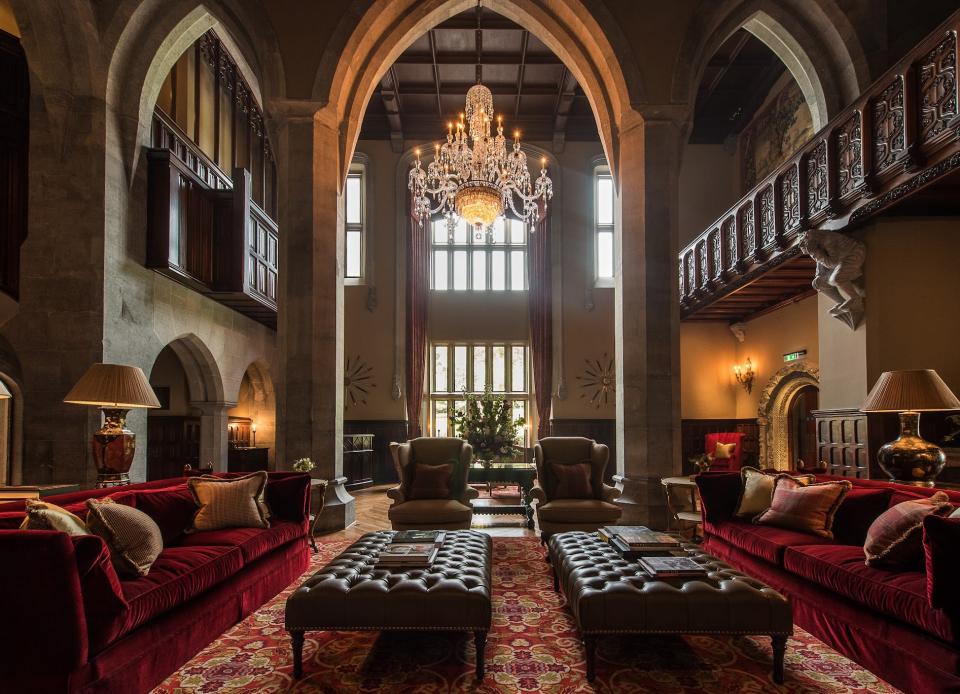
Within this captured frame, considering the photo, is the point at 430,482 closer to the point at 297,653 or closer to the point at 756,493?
the point at 756,493

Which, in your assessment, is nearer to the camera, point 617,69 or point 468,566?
point 468,566

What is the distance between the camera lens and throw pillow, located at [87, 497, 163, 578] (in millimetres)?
3355

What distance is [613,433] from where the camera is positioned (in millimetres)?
14461

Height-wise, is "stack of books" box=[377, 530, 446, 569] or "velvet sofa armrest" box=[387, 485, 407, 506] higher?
"stack of books" box=[377, 530, 446, 569]

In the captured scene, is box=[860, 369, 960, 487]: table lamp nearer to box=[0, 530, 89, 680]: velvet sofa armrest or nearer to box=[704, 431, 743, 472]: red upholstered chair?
box=[0, 530, 89, 680]: velvet sofa armrest

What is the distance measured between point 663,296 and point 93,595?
615 cm

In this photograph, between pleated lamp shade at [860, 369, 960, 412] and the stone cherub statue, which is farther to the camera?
the stone cherub statue

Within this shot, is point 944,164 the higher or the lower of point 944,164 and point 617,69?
the lower

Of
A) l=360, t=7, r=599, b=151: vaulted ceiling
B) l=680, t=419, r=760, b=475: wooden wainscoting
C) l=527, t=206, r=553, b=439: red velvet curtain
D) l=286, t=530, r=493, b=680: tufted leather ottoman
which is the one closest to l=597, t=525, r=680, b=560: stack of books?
l=286, t=530, r=493, b=680: tufted leather ottoman

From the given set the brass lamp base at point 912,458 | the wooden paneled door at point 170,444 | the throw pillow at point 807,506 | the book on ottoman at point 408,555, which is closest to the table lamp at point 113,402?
the book on ottoman at point 408,555

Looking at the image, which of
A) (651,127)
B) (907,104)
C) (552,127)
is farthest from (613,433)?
(907,104)

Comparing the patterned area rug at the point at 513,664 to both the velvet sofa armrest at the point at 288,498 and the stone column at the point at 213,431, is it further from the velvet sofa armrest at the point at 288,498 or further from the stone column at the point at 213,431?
the stone column at the point at 213,431

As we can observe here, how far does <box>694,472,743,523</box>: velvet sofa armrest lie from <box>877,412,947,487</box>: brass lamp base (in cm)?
115

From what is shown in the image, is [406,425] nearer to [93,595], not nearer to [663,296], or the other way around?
[663,296]
